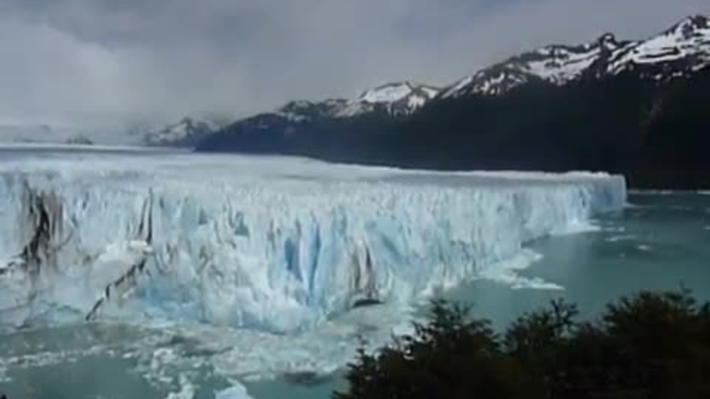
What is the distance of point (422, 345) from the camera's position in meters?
3.88

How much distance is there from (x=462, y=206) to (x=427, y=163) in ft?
90.8

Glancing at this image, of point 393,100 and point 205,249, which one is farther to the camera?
point 393,100

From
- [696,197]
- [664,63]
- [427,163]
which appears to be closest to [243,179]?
[696,197]

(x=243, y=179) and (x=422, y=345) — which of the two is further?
(x=243, y=179)

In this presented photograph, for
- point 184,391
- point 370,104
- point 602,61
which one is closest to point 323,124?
point 370,104

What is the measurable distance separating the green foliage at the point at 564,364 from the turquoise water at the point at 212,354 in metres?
2.71

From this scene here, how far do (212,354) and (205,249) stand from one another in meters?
1.78

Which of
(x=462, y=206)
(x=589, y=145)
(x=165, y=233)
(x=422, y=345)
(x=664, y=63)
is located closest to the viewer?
(x=422, y=345)

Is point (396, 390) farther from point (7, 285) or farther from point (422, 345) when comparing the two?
point (7, 285)

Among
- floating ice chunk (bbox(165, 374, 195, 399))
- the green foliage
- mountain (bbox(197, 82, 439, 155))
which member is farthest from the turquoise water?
mountain (bbox(197, 82, 439, 155))

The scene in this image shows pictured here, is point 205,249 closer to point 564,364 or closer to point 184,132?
point 564,364

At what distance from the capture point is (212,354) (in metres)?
7.43

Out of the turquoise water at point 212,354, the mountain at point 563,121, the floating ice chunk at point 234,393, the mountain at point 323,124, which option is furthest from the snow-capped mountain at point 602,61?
the floating ice chunk at point 234,393

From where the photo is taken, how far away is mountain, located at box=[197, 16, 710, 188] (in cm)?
3534
